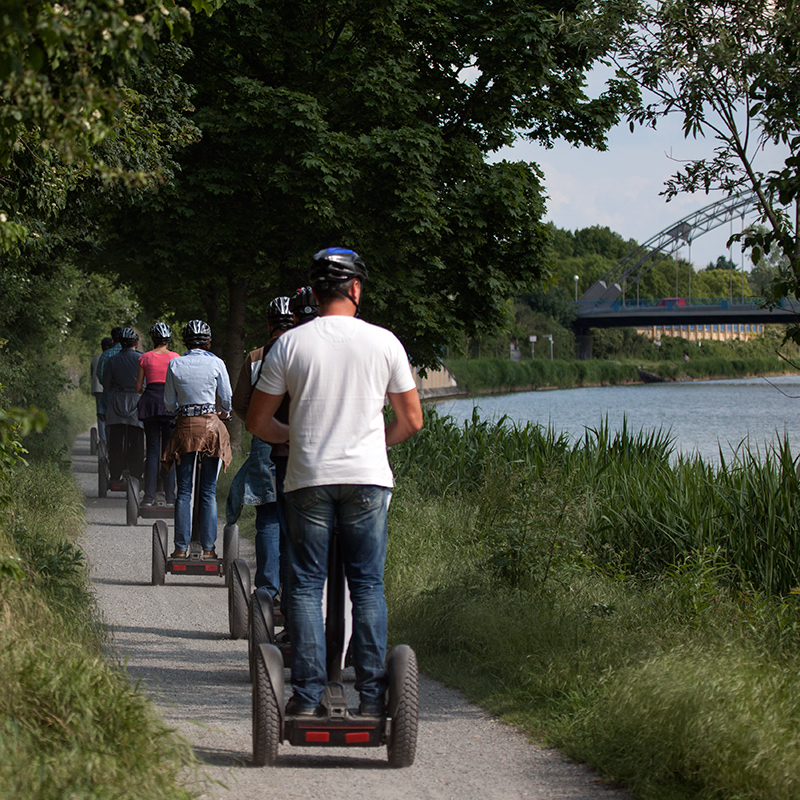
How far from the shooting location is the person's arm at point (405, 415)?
403cm

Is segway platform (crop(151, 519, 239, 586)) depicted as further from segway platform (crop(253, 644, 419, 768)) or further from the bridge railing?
the bridge railing

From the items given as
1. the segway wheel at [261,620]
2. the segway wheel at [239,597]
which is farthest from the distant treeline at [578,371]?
the segway wheel at [261,620]

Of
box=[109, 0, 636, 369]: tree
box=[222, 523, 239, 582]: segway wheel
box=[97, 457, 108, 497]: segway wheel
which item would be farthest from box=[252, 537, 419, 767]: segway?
box=[109, 0, 636, 369]: tree

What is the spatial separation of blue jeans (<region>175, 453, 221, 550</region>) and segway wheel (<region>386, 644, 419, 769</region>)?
13.3ft

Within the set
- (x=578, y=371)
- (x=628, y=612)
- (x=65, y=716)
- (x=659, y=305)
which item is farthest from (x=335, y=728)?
(x=578, y=371)

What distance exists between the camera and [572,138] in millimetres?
17250

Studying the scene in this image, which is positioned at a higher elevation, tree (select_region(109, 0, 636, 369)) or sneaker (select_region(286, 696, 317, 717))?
tree (select_region(109, 0, 636, 369))

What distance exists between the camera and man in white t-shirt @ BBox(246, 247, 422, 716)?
3.88 metres

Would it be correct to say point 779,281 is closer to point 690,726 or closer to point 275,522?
point 690,726

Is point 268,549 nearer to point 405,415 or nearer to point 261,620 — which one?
point 261,620

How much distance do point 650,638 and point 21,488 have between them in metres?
6.36

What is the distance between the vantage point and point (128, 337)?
11.9 metres

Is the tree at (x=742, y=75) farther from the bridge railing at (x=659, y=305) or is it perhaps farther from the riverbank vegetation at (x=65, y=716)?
the bridge railing at (x=659, y=305)

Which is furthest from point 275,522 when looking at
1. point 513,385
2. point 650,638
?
point 513,385
